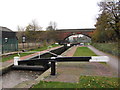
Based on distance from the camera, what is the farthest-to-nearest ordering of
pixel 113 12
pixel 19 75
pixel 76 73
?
pixel 113 12 → pixel 19 75 → pixel 76 73

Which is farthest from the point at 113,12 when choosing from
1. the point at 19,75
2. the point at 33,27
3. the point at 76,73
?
the point at 33,27

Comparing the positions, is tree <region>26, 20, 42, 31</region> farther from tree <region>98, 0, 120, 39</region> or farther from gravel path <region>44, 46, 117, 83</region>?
gravel path <region>44, 46, 117, 83</region>

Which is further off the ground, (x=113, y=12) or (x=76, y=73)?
(x=113, y=12)

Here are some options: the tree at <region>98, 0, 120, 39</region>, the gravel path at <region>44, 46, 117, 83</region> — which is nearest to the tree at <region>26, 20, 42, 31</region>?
the tree at <region>98, 0, 120, 39</region>

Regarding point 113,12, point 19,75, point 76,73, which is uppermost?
point 113,12

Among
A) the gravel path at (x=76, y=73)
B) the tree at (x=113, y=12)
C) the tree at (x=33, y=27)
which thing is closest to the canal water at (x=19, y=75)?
the gravel path at (x=76, y=73)

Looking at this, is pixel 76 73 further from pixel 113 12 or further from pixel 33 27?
pixel 33 27

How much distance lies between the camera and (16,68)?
828cm

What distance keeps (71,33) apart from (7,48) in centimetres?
4417

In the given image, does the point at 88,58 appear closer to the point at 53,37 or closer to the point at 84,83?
the point at 84,83

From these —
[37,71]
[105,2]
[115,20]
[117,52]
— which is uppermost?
[105,2]

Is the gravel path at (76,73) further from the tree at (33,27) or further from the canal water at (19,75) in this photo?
the tree at (33,27)

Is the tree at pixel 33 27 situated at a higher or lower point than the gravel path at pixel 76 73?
higher

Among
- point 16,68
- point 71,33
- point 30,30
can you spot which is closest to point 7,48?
point 16,68
